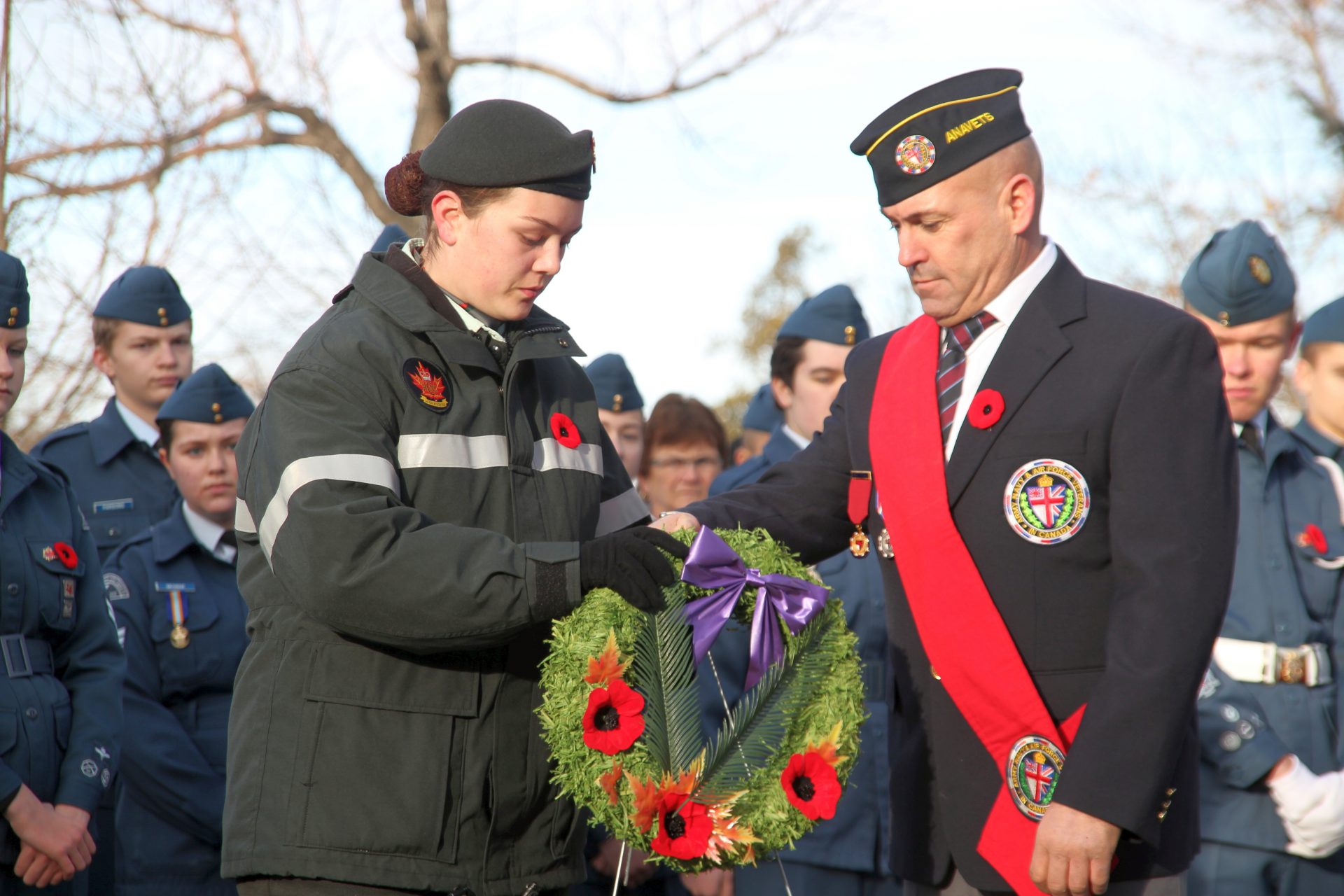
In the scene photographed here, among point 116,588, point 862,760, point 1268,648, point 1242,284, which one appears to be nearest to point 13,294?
point 116,588

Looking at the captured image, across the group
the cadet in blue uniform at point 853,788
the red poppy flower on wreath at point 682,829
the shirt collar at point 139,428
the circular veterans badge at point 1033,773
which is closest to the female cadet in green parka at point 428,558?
the red poppy flower on wreath at point 682,829

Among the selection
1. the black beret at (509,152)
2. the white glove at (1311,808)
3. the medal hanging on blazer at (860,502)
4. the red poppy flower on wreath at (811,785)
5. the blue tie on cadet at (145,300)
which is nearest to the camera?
the red poppy flower on wreath at (811,785)

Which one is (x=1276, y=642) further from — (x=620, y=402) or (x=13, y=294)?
(x=13, y=294)

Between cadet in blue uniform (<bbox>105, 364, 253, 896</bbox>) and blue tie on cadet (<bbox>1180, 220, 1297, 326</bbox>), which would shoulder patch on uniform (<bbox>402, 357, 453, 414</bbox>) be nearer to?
cadet in blue uniform (<bbox>105, 364, 253, 896</bbox>)

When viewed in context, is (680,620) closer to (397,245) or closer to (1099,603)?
(1099,603)

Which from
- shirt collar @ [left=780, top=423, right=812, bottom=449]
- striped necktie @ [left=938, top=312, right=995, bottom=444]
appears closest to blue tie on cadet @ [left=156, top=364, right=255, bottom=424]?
shirt collar @ [left=780, top=423, right=812, bottom=449]

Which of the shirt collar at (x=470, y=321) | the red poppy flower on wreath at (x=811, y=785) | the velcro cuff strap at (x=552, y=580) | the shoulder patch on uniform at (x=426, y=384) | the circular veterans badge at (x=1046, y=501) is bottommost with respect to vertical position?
the red poppy flower on wreath at (x=811, y=785)

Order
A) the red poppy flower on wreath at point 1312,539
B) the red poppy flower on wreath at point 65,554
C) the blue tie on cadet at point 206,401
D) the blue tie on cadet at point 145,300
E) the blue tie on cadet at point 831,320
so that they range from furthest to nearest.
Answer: the blue tie on cadet at point 145,300, the blue tie on cadet at point 831,320, the blue tie on cadet at point 206,401, the red poppy flower on wreath at point 1312,539, the red poppy flower on wreath at point 65,554

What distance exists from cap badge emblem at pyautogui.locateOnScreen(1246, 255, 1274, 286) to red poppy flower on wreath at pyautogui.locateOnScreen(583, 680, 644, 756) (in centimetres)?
296

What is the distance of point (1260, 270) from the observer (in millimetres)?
4797

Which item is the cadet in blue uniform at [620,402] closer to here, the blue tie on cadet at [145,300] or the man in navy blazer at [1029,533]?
the blue tie on cadet at [145,300]

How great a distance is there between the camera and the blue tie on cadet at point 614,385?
22.9 ft

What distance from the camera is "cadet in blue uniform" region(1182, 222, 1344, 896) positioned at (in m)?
4.44

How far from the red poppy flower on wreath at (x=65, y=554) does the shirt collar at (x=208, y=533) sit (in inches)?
30.6
